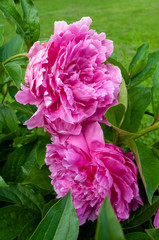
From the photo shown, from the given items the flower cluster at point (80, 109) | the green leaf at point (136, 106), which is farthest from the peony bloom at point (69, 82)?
the green leaf at point (136, 106)

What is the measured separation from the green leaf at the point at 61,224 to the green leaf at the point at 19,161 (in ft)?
1.21

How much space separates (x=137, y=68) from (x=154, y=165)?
31cm

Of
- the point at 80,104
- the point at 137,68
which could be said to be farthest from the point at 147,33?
the point at 80,104

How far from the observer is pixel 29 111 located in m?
0.74

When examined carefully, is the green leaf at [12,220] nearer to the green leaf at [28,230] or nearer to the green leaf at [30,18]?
the green leaf at [28,230]

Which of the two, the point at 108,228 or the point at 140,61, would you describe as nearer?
the point at 108,228

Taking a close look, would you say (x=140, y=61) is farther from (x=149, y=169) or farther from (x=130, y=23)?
(x=130, y=23)

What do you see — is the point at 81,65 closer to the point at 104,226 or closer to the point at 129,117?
the point at 129,117

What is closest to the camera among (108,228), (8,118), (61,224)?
(108,228)

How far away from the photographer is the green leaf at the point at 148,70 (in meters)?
0.76

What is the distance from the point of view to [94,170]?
49 cm

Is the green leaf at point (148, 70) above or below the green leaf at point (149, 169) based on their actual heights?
above

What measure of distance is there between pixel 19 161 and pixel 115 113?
0.39 metres

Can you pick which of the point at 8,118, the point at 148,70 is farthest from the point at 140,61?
the point at 8,118
